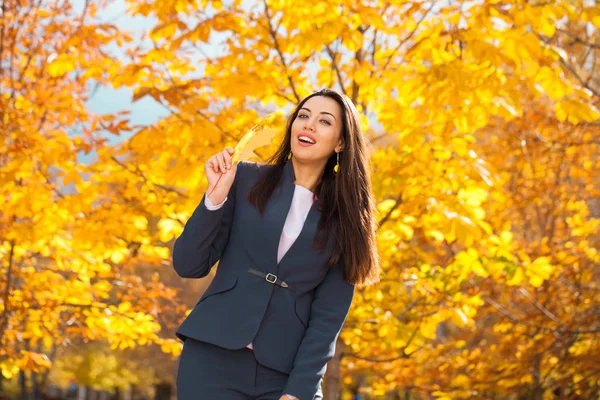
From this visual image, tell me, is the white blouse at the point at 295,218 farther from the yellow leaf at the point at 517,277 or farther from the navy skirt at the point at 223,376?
the yellow leaf at the point at 517,277

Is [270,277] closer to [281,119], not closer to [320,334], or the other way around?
[320,334]

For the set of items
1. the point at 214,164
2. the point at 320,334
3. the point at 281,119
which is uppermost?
the point at 281,119

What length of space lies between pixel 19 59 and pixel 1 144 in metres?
2.11

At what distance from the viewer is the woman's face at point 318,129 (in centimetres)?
257

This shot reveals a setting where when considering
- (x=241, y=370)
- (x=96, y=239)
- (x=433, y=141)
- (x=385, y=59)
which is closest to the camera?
(x=241, y=370)

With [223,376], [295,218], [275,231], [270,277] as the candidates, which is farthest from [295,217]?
[223,376]

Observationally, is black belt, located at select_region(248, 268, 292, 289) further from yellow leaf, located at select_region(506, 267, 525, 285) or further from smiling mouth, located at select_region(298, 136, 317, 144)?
yellow leaf, located at select_region(506, 267, 525, 285)

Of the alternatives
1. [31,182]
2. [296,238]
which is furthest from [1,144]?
[296,238]

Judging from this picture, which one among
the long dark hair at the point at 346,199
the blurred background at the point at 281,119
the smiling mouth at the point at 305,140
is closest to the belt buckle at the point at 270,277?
the long dark hair at the point at 346,199

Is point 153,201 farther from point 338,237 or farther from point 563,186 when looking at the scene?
point 563,186

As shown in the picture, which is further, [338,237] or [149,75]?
[149,75]

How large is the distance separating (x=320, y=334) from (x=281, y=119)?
2.02 metres

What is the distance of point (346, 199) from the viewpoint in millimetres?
2541

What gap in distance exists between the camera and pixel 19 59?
670 cm
